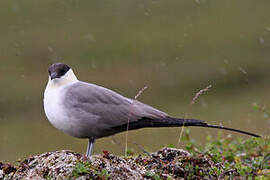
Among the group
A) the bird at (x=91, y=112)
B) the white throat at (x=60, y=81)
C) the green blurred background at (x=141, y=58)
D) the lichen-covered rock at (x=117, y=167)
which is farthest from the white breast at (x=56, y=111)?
the green blurred background at (x=141, y=58)

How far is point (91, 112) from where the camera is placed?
6320mm

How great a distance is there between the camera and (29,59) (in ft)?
100

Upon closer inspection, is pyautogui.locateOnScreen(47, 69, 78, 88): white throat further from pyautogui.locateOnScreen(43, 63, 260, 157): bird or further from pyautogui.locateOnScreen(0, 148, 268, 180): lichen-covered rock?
pyautogui.locateOnScreen(0, 148, 268, 180): lichen-covered rock

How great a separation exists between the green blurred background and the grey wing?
901cm

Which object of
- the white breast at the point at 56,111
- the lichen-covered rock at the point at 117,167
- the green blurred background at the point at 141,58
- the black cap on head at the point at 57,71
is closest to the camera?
the lichen-covered rock at the point at 117,167

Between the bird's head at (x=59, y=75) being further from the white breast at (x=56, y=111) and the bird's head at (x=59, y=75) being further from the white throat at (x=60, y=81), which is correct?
the white breast at (x=56, y=111)

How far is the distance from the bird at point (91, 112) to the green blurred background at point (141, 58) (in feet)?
29.6

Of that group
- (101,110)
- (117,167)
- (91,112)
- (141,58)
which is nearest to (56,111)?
(91,112)

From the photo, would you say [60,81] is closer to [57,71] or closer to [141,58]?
[57,71]

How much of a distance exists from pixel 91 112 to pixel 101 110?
4.8 inches

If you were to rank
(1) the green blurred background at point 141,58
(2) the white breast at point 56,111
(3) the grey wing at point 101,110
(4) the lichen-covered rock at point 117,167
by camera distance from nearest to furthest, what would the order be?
(4) the lichen-covered rock at point 117,167, (2) the white breast at point 56,111, (3) the grey wing at point 101,110, (1) the green blurred background at point 141,58

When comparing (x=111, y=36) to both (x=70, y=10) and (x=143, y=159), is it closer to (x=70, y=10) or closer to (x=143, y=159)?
(x=70, y=10)

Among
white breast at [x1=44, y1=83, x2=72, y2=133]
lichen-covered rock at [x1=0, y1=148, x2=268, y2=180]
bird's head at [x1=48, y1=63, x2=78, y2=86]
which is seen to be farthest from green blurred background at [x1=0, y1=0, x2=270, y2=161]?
lichen-covered rock at [x1=0, y1=148, x2=268, y2=180]

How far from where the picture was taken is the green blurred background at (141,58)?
63.5ft
